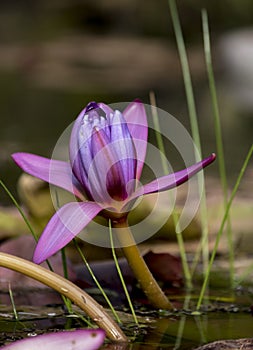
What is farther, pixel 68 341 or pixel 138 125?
pixel 138 125

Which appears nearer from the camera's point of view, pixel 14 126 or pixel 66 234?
pixel 66 234

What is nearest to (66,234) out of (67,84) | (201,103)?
(201,103)

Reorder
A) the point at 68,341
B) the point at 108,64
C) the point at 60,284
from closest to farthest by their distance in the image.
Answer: the point at 68,341 → the point at 60,284 → the point at 108,64

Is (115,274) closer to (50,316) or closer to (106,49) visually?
(50,316)

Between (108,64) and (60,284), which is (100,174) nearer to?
(60,284)

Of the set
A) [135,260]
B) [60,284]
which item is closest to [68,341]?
[60,284]

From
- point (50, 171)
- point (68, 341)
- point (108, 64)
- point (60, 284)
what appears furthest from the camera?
point (108, 64)
